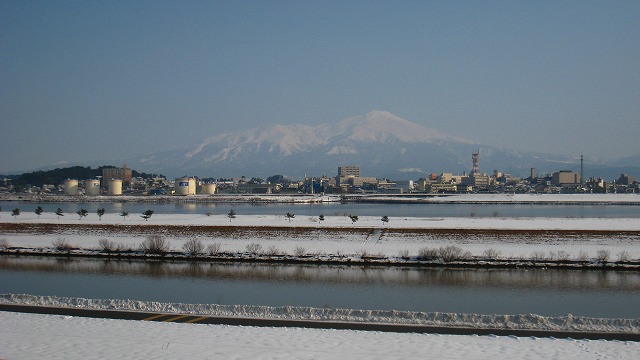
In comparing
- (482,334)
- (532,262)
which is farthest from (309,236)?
(482,334)

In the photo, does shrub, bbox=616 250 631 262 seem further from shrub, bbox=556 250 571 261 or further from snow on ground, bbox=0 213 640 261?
shrub, bbox=556 250 571 261

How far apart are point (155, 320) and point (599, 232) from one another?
20.7m

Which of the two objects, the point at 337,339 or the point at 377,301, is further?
the point at 377,301

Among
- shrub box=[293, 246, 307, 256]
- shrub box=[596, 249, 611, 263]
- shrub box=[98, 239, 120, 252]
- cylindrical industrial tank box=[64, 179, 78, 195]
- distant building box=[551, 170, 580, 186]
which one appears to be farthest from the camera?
→ distant building box=[551, 170, 580, 186]

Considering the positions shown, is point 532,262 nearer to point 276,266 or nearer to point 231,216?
point 276,266

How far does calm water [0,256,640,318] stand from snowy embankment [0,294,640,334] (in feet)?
6.71

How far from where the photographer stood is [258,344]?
911 centimetres

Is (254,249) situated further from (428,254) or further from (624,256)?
(624,256)

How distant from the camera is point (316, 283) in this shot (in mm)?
16688

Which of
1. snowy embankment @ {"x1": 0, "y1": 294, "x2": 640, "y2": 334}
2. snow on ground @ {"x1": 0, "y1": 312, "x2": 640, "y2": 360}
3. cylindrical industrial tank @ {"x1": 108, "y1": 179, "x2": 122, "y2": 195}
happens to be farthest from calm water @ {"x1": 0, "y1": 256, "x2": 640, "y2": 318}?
cylindrical industrial tank @ {"x1": 108, "y1": 179, "x2": 122, "y2": 195}

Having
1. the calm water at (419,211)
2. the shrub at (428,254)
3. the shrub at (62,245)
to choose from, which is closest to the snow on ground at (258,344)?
the shrub at (428,254)

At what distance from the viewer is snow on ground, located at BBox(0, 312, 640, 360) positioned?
850cm

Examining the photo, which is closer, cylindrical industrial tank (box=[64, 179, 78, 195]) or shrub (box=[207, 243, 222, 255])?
shrub (box=[207, 243, 222, 255])

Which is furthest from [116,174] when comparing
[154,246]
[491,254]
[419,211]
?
[491,254]
